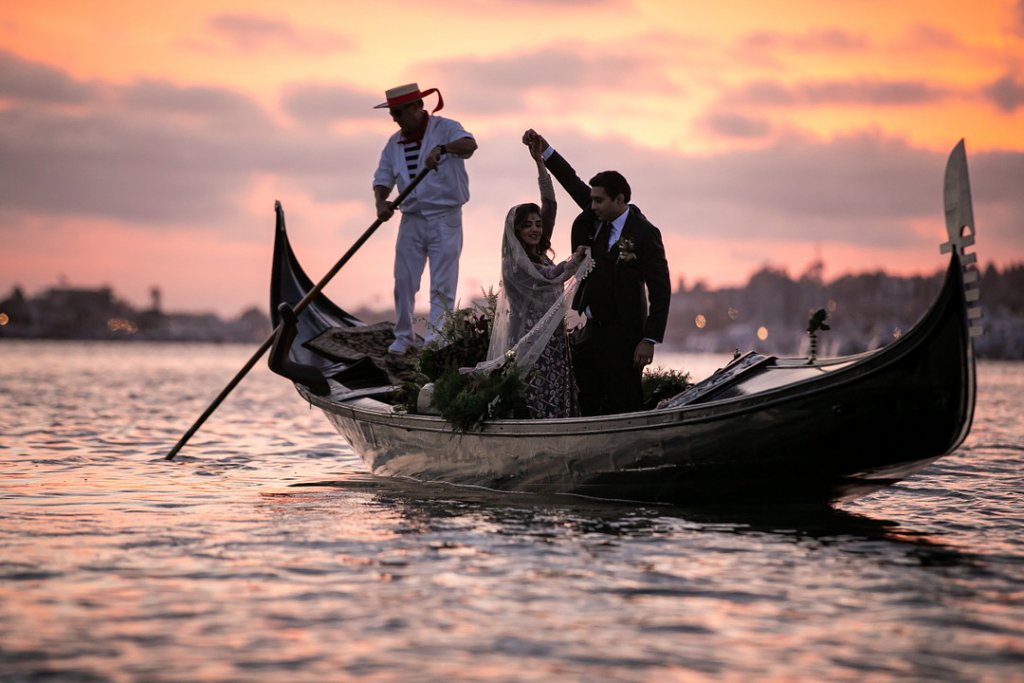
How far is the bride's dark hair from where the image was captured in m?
6.69

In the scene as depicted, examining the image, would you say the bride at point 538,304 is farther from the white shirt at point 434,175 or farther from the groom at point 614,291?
the white shirt at point 434,175

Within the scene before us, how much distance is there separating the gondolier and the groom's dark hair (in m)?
2.09

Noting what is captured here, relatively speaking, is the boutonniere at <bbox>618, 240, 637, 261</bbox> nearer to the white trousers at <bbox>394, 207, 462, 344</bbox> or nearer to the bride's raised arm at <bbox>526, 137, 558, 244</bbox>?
the bride's raised arm at <bbox>526, 137, 558, 244</bbox>

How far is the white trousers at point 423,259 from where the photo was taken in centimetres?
887

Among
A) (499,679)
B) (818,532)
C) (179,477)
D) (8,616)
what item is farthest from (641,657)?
(179,477)

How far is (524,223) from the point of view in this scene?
670cm

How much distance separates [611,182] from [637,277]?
55 cm

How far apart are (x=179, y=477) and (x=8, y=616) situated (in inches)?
179

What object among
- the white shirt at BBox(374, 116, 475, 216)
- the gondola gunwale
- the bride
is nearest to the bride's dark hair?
the bride

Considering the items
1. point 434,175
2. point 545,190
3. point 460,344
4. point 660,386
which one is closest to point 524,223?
point 545,190

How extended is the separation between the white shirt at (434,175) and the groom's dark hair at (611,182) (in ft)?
7.41

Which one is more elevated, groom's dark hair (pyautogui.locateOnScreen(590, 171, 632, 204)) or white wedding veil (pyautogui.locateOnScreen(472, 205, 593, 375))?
groom's dark hair (pyautogui.locateOnScreen(590, 171, 632, 204))

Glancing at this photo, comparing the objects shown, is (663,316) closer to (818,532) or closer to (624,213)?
(624,213)

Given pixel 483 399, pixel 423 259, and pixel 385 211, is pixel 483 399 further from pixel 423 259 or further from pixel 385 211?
pixel 423 259
